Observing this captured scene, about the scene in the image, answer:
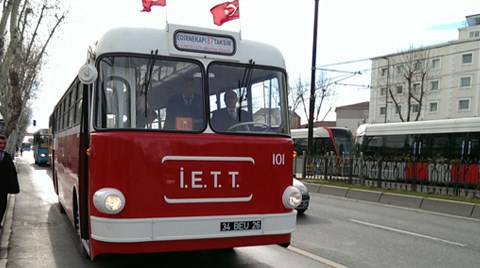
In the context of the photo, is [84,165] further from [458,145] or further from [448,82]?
[448,82]

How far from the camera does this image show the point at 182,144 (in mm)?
5074

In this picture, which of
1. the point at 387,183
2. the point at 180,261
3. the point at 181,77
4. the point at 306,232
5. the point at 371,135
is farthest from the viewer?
the point at 371,135

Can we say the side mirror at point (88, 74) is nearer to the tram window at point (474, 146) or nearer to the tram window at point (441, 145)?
the tram window at point (474, 146)

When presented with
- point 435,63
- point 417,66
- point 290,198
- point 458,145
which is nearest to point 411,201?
point 458,145

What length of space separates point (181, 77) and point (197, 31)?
602 mm

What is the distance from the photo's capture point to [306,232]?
29.0 feet

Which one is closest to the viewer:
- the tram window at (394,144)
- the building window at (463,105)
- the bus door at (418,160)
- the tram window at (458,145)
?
the bus door at (418,160)

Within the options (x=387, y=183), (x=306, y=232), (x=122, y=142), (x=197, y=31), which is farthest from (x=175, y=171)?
(x=387, y=183)

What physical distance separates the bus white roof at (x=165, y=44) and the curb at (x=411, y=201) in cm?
880

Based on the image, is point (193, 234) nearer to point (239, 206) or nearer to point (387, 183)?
point (239, 206)

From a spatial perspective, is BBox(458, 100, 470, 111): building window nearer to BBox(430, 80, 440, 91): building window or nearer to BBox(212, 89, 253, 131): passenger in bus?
BBox(430, 80, 440, 91): building window

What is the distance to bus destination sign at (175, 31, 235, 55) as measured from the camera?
5359 millimetres

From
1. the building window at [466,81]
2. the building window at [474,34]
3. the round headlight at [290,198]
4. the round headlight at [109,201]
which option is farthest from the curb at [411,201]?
the building window at [474,34]

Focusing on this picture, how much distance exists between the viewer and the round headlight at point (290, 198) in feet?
18.4
